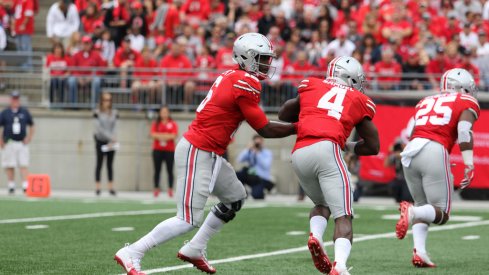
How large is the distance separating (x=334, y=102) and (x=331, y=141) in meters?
0.30

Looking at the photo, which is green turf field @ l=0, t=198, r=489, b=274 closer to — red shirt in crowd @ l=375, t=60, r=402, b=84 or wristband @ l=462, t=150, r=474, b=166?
wristband @ l=462, t=150, r=474, b=166

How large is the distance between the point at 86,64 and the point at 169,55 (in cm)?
161

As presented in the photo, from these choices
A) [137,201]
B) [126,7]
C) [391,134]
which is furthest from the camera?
[126,7]

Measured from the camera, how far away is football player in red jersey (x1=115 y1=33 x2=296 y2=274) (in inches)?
326

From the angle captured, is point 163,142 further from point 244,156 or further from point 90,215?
point 90,215

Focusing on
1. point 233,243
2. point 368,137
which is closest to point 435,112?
point 368,137

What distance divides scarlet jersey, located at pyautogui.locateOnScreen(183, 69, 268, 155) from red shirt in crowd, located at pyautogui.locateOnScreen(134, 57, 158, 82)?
12948 mm

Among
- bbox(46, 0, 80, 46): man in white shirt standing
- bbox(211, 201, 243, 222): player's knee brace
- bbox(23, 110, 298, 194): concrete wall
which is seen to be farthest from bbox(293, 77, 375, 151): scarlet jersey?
bbox(46, 0, 80, 46): man in white shirt standing

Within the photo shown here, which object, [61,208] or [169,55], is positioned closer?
[61,208]

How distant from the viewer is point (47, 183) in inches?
755

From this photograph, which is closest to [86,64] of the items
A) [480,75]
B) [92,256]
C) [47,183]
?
[47,183]

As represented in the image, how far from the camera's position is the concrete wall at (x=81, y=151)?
2175 centimetres

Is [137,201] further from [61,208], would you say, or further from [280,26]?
[280,26]

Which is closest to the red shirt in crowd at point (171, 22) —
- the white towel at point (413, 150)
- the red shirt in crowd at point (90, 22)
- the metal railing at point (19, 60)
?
the red shirt in crowd at point (90, 22)
